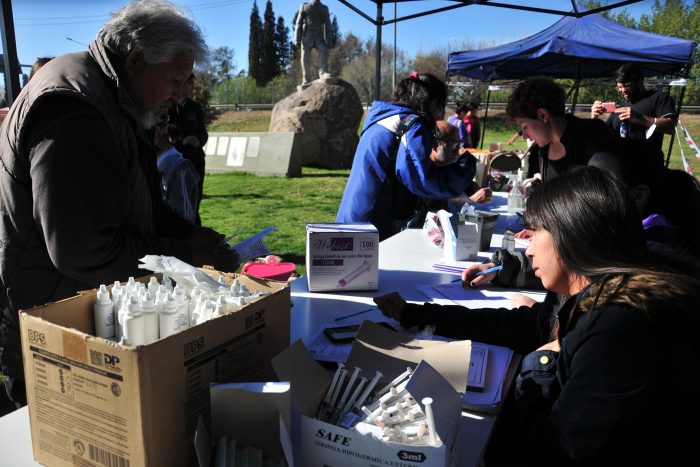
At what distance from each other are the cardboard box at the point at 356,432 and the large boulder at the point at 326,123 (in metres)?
10.9

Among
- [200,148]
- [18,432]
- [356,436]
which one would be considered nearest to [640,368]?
[356,436]

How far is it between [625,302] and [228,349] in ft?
2.53

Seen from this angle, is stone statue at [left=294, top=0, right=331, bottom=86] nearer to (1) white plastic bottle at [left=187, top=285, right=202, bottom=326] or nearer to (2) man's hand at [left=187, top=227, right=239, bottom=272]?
(2) man's hand at [left=187, top=227, right=239, bottom=272]

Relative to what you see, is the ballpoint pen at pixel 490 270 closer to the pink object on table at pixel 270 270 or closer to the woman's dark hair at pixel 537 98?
the pink object on table at pixel 270 270

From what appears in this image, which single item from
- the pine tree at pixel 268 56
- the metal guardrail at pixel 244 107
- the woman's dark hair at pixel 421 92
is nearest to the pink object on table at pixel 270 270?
the woman's dark hair at pixel 421 92

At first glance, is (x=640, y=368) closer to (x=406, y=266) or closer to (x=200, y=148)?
(x=406, y=266)

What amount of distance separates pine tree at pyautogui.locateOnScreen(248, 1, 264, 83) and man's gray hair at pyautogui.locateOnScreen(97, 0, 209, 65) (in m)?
45.3

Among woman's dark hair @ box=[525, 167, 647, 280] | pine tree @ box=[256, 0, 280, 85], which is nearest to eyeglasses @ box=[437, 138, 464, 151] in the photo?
woman's dark hair @ box=[525, 167, 647, 280]

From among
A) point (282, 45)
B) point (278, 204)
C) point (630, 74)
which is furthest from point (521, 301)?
point (282, 45)

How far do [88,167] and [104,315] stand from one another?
0.48 meters

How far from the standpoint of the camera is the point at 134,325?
100 centimetres

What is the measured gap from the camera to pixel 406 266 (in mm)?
2373

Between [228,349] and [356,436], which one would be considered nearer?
[356,436]

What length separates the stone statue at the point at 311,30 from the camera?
13.6 meters
